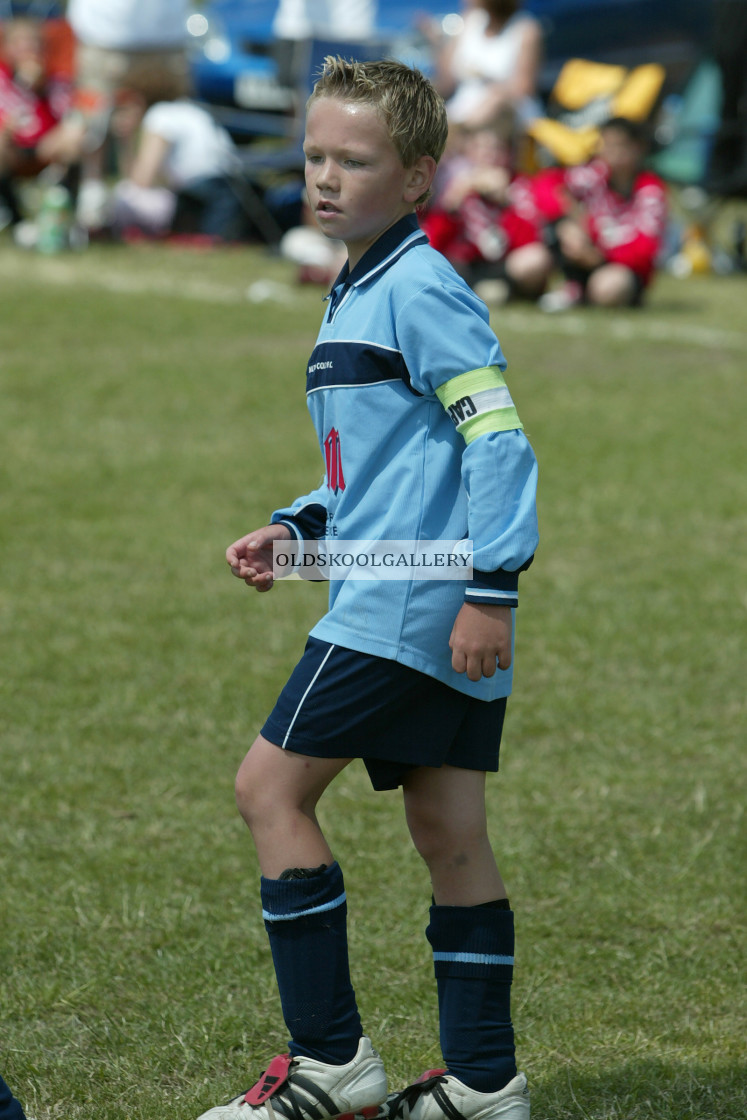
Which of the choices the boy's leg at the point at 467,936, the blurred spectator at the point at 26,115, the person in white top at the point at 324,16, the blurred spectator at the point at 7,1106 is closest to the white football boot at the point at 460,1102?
the boy's leg at the point at 467,936

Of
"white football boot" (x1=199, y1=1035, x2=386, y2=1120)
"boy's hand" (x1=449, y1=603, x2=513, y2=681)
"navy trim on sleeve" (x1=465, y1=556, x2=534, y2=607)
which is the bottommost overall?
"white football boot" (x1=199, y1=1035, x2=386, y2=1120)

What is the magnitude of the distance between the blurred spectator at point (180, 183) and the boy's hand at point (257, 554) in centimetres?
995

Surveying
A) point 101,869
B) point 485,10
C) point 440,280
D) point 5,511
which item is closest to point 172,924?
point 101,869

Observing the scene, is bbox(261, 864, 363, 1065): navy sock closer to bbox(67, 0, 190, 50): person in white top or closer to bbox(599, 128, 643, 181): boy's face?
bbox(599, 128, 643, 181): boy's face

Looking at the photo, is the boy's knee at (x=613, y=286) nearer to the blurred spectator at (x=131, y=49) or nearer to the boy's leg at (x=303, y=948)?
the blurred spectator at (x=131, y=49)

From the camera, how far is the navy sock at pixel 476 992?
2227mm

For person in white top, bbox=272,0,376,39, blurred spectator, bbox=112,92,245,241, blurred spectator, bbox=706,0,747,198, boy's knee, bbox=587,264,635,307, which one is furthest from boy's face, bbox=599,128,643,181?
person in white top, bbox=272,0,376,39

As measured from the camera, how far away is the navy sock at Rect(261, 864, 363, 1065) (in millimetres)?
Result: 2154

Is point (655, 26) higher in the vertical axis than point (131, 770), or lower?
higher

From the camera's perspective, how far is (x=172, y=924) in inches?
114

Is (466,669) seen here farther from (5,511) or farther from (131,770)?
(5,511)

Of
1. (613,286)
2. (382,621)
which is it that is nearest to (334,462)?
(382,621)

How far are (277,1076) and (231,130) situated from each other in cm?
1261

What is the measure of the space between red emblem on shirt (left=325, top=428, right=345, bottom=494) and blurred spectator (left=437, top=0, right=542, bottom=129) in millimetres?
9097
